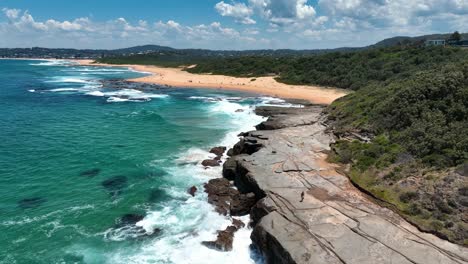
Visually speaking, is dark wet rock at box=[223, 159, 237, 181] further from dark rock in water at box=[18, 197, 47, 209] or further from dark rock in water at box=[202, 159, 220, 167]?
dark rock in water at box=[18, 197, 47, 209]

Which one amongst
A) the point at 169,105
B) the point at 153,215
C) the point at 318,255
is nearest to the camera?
the point at 318,255

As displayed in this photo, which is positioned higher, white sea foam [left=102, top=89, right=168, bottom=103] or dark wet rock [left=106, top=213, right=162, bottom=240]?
white sea foam [left=102, top=89, right=168, bottom=103]

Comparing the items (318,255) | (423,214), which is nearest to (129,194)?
(318,255)

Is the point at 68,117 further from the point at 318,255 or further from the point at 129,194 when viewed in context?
the point at 318,255

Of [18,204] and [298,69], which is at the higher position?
[298,69]

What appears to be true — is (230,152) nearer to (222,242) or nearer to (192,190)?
(192,190)

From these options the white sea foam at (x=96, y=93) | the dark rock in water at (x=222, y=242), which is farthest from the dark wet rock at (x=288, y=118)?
the white sea foam at (x=96, y=93)

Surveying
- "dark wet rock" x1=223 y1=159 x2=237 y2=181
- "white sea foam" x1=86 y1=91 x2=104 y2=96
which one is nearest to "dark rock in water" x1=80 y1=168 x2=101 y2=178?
"dark wet rock" x1=223 y1=159 x2=237 y2=181
